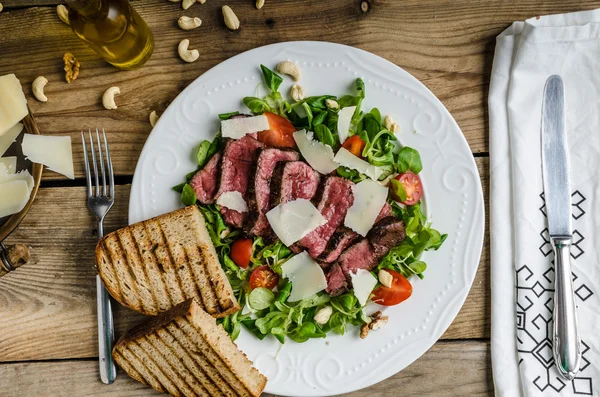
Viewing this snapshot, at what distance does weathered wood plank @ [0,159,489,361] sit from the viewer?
3168 mm

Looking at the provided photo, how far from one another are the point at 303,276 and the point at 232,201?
55cm

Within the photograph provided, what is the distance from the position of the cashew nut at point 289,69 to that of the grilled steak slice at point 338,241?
86 centimetres

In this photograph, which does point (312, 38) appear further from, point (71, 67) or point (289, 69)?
point (71, 67)

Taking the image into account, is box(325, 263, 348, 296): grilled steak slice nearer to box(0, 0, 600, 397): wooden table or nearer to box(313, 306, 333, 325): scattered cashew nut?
box(313, 306, 333, 325): scattered cashew nut

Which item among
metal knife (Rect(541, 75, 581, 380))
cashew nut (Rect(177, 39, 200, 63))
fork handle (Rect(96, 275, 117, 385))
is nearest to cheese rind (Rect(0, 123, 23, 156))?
fork handle (Rect(96, 275, 117, 385))

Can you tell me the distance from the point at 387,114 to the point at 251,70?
794 millimetres

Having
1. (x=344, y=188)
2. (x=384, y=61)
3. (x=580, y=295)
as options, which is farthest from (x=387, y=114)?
(x=580, y=295)

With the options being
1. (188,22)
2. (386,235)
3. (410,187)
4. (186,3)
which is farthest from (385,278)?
(186,3)

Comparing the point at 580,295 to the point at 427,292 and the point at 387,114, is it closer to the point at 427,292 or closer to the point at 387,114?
the point at 427,292

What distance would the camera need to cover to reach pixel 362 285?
293cm

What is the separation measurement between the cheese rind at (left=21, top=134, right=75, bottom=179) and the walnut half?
1.17ft

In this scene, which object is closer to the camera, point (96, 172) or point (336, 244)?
point (336, 244)

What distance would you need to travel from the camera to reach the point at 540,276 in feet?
10.2

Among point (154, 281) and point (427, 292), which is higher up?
point (154, 281)
